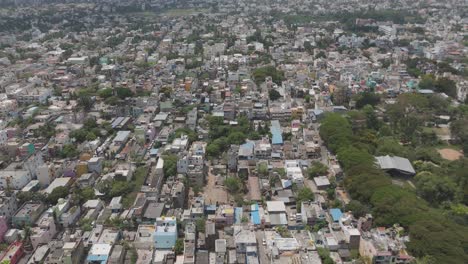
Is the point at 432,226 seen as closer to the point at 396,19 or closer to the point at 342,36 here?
the point at 342,36

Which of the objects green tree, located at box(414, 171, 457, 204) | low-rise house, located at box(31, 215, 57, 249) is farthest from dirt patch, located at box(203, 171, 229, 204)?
green tree, located at box(414, 171, 457, 204)

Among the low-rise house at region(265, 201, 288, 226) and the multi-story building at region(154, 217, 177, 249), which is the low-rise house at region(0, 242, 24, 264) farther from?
the low-rise house at region(265, 201, 288, 226)

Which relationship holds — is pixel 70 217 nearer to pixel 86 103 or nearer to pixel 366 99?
pixel 86 103

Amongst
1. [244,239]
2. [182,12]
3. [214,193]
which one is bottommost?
[214,193]

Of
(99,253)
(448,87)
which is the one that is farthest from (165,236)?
(448,87)

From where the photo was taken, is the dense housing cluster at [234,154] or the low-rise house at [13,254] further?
the dense housing cluster at [234,154]

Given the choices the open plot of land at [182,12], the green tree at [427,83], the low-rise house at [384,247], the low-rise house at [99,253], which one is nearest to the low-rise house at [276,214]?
the low-rise house at [384,247]

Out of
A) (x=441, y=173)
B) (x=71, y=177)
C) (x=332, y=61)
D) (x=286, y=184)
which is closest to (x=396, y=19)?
(x=332, y=61)

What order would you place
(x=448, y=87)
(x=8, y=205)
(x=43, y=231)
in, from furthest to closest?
(x=448, y=87)
(x=8, y=205)
(x=43, y=231)

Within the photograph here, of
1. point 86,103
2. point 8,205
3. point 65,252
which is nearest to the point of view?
point 65,252

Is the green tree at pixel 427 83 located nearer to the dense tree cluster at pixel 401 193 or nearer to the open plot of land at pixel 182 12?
the dense tree cluster at pixel 401 193

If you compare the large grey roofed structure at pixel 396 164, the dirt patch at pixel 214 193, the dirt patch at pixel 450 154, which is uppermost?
the large grey roofed structure at pixel 396 164
